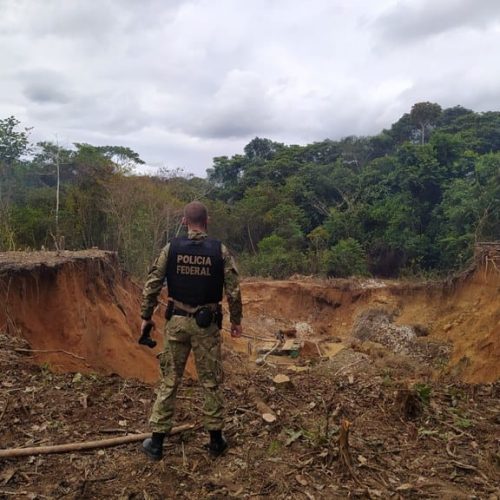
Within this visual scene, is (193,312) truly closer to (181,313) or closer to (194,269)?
(181,313)

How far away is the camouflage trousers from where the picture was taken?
3.91 metres

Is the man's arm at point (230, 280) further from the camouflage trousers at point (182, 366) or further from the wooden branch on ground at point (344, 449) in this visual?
the wooden branch on ground at point (344, 449)

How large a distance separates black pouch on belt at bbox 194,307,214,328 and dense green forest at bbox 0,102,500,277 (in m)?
12.6

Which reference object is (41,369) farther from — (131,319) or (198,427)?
(131,319)

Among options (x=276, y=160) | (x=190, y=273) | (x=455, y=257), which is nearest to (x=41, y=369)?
(x=190, y=273)

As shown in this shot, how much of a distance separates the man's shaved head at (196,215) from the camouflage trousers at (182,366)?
29.6 inches

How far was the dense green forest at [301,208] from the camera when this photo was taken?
67.9 ft

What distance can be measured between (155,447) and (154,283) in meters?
1.25

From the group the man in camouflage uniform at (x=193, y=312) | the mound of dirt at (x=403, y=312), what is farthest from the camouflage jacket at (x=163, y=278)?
the mound of dirt at (x=403, y=312)

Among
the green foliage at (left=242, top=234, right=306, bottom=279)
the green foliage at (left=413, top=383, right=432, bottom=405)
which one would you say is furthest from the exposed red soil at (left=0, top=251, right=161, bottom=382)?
the green foliage at (left=242, top=234, right=306, bottom=279)

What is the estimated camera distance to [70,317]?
7641mm

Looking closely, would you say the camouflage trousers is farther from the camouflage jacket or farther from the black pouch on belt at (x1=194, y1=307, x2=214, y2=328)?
the camouflage jacket

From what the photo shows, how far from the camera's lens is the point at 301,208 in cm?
2934

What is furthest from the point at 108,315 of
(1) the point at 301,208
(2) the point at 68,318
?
(1) the point at 301,208
